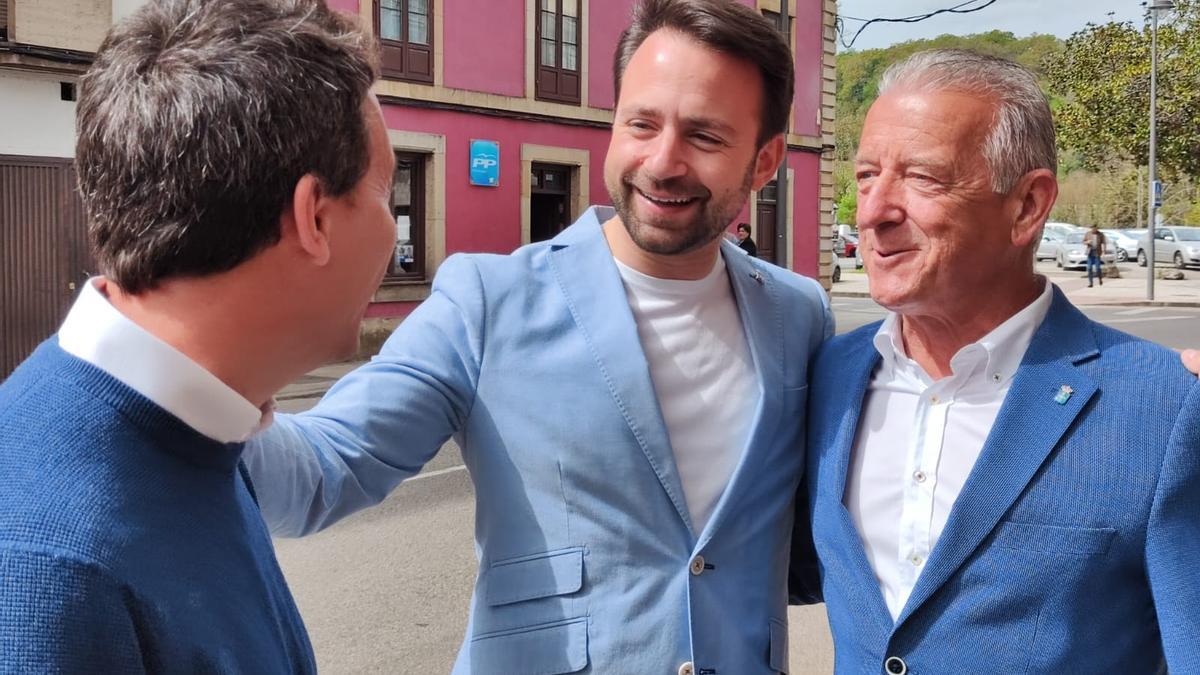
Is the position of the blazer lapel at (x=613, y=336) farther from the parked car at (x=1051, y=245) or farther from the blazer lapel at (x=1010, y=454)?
the parked car at (x=1051, y=245)

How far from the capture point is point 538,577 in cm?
183

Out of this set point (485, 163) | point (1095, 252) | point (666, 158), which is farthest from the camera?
point (1095, 252)

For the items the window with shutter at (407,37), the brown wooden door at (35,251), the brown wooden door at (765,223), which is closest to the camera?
the brown wooden door at (35,251)

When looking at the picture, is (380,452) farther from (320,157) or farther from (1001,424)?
(1001,424)

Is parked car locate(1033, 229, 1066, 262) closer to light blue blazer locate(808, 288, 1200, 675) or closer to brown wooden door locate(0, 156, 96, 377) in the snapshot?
brown wooden door locate(0, 156, 96, 377)

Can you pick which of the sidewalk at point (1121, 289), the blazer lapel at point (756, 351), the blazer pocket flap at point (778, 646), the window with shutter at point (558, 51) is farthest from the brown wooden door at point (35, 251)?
the sidewalk at point (1121, 289)

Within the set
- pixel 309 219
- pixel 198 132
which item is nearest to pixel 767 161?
pixel 309 219

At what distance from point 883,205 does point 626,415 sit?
2.14 feet

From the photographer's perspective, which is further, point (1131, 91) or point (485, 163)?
point (1131, 91)

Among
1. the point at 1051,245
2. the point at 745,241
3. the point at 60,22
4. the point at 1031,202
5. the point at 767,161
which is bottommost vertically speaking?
the point at 1031,202

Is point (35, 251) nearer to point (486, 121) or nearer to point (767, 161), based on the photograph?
point (486, 121)

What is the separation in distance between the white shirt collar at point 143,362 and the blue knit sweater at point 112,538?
12mm

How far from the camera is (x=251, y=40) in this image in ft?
3.57

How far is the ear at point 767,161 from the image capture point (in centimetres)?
225
